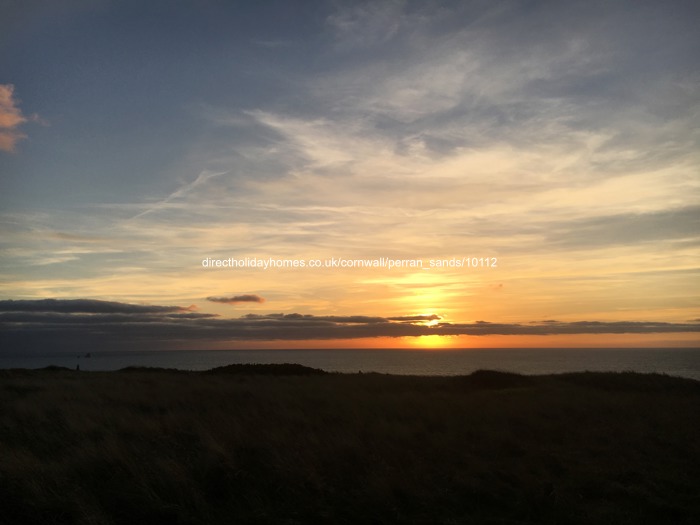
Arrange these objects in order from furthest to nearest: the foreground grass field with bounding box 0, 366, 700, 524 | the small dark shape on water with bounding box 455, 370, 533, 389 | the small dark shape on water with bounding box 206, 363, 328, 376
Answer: the small dark shape on water with bounding box 206, 363, 328, 376
the small dark shape on water with bounding box 455, 370, 533, 389
the foreground grass field with bounding box 0, 366, 700, 524

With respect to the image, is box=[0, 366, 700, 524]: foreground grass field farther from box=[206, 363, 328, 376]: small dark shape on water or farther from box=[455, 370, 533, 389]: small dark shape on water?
box=[206, 363, 328, 376]: small dark shape on water

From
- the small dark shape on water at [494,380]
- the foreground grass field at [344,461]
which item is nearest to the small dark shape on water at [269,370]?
the small dark shape on water at [494,380]

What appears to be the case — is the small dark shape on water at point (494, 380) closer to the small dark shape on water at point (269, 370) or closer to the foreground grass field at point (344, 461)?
the foreground grass field at point (344, 461)

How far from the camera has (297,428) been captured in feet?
47.6

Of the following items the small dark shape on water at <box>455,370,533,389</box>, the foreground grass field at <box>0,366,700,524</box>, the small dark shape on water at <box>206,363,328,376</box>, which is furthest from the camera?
the small dark shape on water at <box>206,363,328,376</box>

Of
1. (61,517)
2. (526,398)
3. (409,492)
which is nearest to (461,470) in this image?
(409,492)

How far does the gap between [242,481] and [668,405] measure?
58.0 feet

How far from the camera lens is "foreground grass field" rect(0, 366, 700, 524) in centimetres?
884

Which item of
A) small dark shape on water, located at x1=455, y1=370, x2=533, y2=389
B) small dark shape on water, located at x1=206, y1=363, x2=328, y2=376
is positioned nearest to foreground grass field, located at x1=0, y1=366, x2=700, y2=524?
small dark shape on water, located at x1=455, y1=370, x2=533, y2=389

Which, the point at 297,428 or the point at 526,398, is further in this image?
the point at 526,398

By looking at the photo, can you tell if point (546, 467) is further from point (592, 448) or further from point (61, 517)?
point (61, 517)

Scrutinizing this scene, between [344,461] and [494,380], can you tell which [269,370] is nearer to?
[494,380]

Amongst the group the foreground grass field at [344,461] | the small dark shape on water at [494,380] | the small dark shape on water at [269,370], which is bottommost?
the small dark shape on water at [269,370]

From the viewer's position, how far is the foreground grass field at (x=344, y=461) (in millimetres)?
8844
